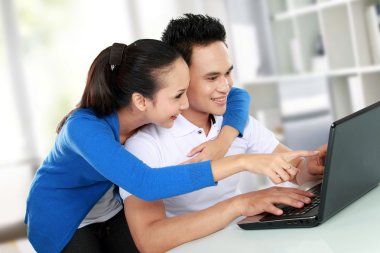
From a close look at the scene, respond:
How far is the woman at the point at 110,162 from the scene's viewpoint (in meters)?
1.32

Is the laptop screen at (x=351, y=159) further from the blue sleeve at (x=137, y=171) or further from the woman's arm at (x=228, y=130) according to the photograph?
the woman's arm at (x=228, y=130)

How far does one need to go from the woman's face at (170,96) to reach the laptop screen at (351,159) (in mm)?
537

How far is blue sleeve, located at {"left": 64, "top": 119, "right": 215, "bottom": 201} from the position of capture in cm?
130

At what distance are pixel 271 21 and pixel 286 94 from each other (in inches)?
21.8

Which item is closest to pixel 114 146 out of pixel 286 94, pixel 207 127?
pixel 207 127

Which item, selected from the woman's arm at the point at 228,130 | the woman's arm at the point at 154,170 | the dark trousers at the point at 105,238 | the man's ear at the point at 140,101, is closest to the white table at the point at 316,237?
the woman's arm at the point at 154,170

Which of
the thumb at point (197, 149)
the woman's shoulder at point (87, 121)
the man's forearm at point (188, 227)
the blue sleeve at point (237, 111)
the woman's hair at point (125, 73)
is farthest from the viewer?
the blue sleeve at point (237, 111)

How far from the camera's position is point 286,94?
406 cm

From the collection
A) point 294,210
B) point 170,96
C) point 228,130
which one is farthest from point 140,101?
point 294,210

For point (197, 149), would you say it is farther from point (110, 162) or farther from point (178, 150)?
point (110, 162)

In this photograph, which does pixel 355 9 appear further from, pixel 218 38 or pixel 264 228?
pixel 264 228

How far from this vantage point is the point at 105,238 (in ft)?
6.02

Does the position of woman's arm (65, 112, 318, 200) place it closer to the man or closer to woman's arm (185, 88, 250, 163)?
the man

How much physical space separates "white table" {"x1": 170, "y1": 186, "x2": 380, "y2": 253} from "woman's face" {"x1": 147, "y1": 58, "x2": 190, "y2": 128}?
1.45 ft
